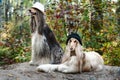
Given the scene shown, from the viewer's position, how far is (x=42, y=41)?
8.86 m

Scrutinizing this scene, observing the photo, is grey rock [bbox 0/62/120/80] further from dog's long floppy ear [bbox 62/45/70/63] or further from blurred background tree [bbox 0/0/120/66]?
blurred background tree [bbox 0/0/120/66]

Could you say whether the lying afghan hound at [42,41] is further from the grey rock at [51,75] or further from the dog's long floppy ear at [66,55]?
the dog's long floppy ear at [66,55]

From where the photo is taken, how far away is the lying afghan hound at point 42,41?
8.73 meters

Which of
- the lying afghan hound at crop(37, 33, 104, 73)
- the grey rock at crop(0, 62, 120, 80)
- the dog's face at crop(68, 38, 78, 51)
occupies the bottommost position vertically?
the grey rock at crop(0, 62, 120, 80)

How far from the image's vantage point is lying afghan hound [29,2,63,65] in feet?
28.6

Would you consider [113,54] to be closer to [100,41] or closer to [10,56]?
[100,41]

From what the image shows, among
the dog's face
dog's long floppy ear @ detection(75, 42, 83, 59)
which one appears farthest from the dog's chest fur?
dog's long floppy ear @ detection(75, 42, 83, 59)

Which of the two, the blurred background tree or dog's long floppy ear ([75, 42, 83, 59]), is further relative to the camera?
the blurred background tree

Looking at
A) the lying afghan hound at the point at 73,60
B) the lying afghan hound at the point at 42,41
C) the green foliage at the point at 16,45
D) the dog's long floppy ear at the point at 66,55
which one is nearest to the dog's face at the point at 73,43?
the lying afghan hound at the point at 73,60

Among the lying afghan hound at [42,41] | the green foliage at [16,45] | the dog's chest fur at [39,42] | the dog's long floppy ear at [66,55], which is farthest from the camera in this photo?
the green foliage at [16,45]

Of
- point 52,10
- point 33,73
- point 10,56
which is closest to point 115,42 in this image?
point 52,10

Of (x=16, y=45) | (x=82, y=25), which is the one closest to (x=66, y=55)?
(x=82, y=25)

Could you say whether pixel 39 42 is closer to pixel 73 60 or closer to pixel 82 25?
pixel 73 60

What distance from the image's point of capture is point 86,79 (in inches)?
320
